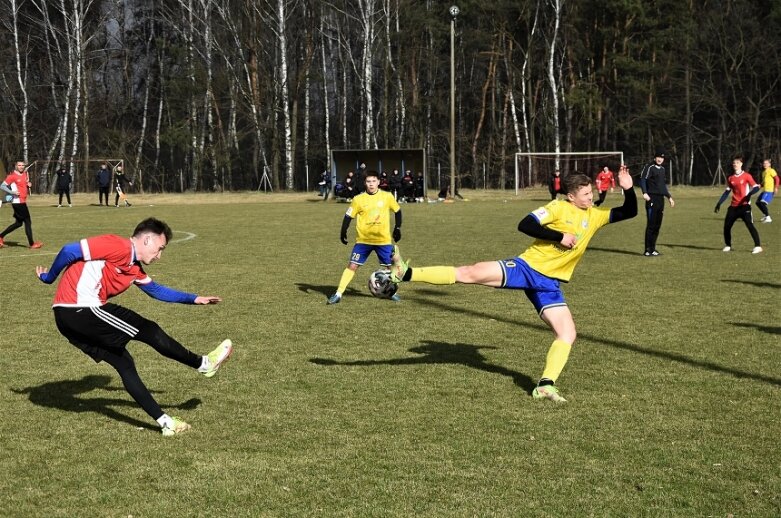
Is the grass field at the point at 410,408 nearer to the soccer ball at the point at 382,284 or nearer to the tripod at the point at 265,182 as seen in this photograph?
the soccer ball at the point at 382,284

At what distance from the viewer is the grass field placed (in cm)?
495

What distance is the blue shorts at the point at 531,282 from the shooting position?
711 centimetres

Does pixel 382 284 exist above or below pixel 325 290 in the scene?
above

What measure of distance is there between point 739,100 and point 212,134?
35.3 meters

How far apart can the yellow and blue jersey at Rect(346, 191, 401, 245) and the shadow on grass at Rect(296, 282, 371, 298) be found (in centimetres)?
112

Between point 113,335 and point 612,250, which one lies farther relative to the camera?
point 612,250

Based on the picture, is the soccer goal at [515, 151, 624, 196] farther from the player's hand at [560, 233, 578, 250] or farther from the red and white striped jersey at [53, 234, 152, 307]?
the red and white striped jersey at [53, 234, 152, 307]

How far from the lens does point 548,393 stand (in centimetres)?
693

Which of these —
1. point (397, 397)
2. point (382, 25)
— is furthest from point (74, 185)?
point (397, 397)

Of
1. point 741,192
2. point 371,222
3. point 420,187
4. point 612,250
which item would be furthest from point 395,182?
point 371,222

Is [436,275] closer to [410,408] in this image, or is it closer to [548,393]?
[410,408]

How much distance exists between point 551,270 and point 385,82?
48055mm

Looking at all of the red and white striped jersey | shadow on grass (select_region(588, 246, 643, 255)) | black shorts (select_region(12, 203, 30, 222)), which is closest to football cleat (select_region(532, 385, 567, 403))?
the red and white striped jersey

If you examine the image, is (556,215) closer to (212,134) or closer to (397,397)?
(397,397)
